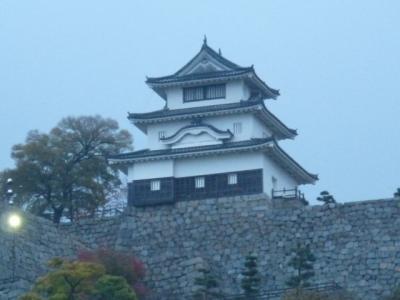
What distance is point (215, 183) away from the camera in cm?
5066

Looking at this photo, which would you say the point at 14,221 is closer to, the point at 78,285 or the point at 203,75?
the point at 78,285

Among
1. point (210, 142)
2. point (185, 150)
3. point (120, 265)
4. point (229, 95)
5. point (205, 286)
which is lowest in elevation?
point (205, 286)

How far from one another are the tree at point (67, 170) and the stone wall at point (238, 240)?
4699 millimetres

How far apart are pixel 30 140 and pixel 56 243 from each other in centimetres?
975

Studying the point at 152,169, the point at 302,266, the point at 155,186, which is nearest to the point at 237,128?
the point at 152,169

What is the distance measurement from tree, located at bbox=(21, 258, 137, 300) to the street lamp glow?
586 centimetres

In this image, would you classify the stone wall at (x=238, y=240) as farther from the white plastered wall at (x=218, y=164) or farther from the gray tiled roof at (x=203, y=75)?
the gray tiled roof at (x=203, y=75)

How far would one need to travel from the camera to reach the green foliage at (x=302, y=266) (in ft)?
142

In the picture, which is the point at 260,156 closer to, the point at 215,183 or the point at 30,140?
the point at 215,183

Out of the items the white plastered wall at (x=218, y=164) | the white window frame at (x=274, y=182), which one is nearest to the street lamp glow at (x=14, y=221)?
the white plastered wall at (x=218, y=164)

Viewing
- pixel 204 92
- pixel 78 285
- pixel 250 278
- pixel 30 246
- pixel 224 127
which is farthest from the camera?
pixel 204 92

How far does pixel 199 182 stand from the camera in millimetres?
50875

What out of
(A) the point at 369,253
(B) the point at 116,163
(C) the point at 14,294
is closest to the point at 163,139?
(B) the point at 116,163

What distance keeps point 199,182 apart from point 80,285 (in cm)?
1256
